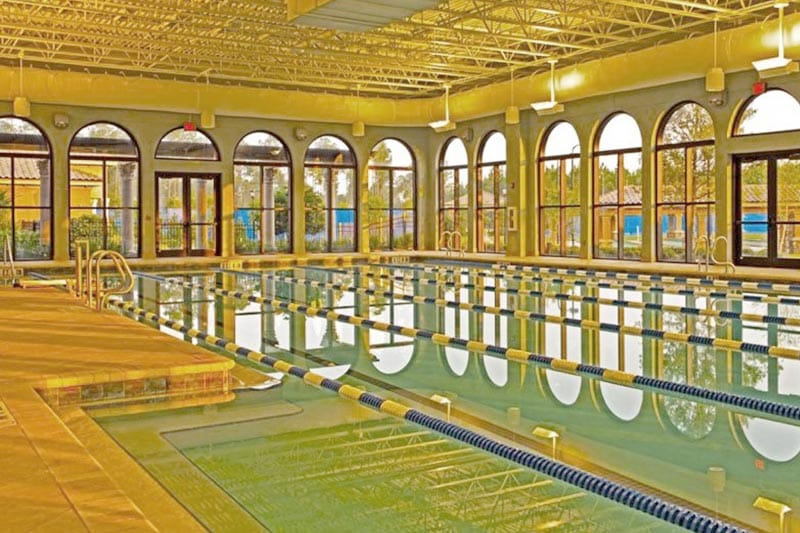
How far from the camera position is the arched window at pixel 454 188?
815 inches

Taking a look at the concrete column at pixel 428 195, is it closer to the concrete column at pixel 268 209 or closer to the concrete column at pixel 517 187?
the concrete column at pixel 517 187

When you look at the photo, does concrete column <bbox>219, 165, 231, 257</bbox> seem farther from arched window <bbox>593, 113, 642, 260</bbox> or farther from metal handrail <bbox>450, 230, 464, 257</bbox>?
arched window <bbox>593, 113, 642, 260</bbox>

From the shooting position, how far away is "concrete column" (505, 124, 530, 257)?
59.8ft

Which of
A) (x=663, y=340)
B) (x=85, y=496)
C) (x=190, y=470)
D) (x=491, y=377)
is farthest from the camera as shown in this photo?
(x=663, y=340)

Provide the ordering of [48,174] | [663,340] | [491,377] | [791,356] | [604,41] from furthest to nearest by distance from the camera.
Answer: [48,174], [604,41], [663,340], [791,356], [491,377]

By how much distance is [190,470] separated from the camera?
4.30 m

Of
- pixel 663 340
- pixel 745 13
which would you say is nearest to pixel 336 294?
pixel 663 340

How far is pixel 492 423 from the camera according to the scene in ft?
17.1

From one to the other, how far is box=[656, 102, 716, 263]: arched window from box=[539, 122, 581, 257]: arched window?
6.49 ft

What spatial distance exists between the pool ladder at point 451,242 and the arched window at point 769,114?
7.05 meters

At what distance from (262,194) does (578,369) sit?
14177 mm

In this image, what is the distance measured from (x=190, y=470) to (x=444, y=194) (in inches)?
684

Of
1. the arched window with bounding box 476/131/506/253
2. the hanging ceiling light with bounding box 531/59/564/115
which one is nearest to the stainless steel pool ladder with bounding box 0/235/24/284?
the hanging ceiling light with bounding box 531/59/564/115

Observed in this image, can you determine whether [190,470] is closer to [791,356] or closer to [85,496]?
[85,496]
